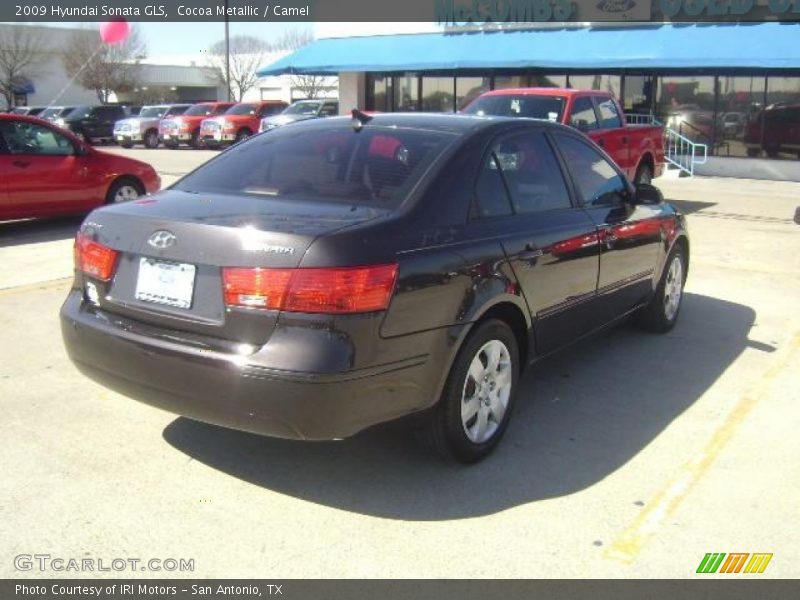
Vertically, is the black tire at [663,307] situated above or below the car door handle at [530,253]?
below

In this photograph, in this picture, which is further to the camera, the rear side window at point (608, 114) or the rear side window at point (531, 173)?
the rear side window at point (608, 114)

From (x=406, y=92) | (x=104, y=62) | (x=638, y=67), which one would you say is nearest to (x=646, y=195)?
(x=638, y=67)

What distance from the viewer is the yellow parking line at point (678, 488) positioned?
10.6 feet

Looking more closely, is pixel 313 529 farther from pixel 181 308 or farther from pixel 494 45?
pixel 494 45

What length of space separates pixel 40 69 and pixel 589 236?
58.6m

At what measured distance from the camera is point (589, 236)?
473 cm

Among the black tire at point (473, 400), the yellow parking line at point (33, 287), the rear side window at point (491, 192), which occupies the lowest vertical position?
the yellow parking line at point (33, 287)

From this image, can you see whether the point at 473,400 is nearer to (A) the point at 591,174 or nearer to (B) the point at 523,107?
(A) the point at 591,174

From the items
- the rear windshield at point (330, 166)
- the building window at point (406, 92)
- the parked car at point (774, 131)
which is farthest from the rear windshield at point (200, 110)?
the rear windshield at point (330, 166)

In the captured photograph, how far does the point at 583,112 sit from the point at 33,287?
7.74 meters

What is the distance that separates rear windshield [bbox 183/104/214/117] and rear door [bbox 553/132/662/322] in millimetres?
27041

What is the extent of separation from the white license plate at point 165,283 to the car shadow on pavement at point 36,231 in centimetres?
679

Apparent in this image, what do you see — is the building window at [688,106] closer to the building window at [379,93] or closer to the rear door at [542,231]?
the building window at [379,93]
